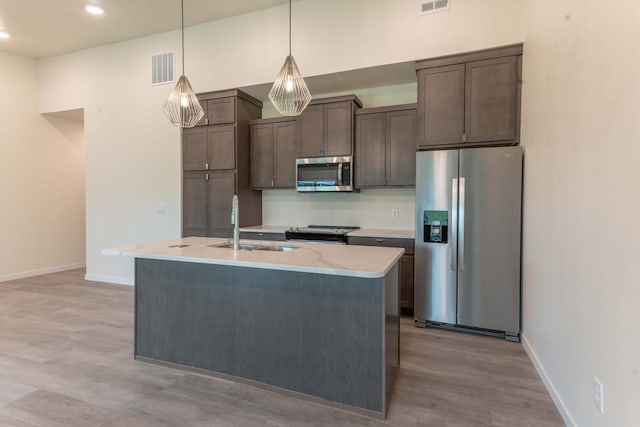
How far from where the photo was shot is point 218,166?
4.67m

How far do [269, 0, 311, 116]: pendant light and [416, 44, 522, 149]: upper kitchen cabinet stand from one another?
1.54m

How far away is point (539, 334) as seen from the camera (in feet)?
8.47

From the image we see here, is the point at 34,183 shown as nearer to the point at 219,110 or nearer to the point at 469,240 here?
the point at 219,110

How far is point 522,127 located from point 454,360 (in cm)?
222

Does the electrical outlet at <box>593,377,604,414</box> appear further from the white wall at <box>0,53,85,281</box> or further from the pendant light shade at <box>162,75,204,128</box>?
the white wall at <box>0,53,85,281</box>

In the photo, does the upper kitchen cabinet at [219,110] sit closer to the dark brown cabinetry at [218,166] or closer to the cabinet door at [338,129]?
the dark brown cabinetry at [218,166]

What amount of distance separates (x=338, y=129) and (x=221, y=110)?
66.1 inches

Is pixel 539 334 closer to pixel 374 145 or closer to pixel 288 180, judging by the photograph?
pixel 374 145

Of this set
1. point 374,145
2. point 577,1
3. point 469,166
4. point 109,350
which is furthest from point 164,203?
point 577,1

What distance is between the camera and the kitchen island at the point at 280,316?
2035 millimetres

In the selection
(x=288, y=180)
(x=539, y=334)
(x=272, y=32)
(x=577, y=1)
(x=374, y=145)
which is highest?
(x=272, y=32)

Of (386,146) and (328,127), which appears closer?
(386,146)

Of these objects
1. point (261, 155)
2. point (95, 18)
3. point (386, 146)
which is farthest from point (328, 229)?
point (95, 18)

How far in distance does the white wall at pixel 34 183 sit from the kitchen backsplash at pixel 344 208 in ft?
13.5
